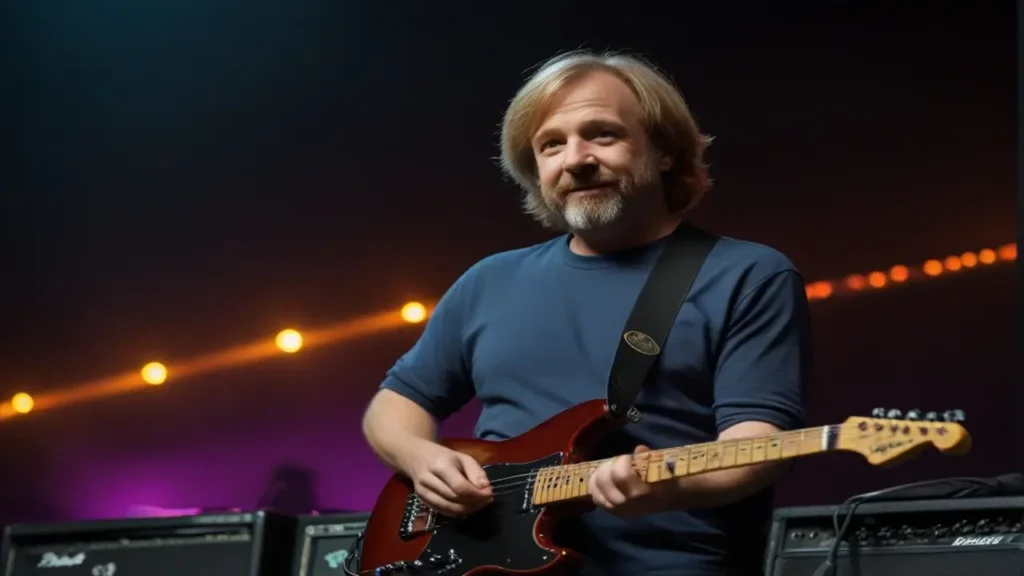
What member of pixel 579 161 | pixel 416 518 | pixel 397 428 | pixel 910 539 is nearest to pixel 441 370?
pixel 397 428

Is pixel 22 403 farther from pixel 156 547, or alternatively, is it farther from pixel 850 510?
pixel 850 510

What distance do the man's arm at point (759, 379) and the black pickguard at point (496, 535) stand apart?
21 centimetres

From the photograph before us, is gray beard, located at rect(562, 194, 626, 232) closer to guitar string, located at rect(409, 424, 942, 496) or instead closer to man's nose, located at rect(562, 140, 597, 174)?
man's nose, located at rect(562, 140, 597, 174)

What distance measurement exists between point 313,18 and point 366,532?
2.20 meters

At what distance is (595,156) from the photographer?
5.92ft

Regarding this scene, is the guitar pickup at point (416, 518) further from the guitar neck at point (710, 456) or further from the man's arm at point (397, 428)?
the guitar neck at point (710, 456)

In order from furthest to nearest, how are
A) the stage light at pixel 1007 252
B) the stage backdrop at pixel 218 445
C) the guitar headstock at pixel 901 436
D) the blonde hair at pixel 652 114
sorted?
the stage backdrop at pixel 218 445 < the stage light at pixel 1007 252 < the blonde hair at pixel 652 114 < the guitar headstock at pixel 901 436

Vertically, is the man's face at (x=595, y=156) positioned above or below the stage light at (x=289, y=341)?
below

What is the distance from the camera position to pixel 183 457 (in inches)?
133

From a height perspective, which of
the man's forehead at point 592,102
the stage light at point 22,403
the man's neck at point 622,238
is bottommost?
the man's neck at point 622,238

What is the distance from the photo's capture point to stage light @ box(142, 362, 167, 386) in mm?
3408

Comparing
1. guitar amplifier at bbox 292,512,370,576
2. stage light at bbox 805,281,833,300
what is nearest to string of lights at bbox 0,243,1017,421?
guitar amplifier at bbox 292,512,370,576

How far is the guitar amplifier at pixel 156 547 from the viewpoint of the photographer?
99.3 inches

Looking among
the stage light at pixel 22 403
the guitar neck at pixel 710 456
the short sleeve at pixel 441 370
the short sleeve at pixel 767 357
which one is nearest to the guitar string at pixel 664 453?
the guitar neck at pixel 710 456
